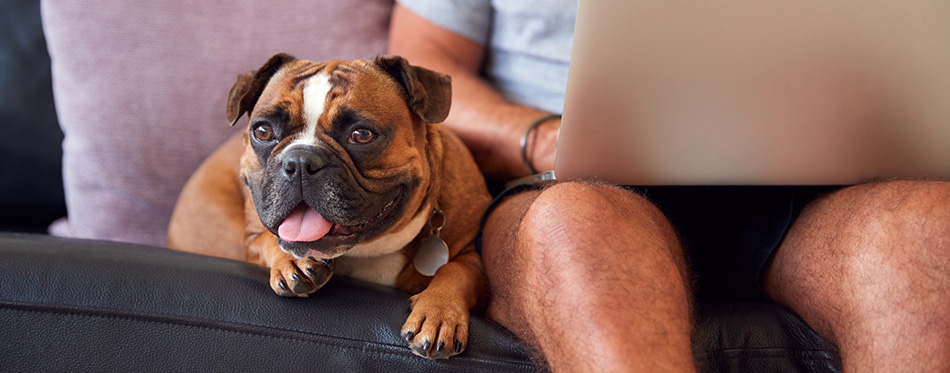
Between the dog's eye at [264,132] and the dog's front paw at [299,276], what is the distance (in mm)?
252

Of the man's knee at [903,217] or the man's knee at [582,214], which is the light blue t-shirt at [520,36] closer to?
the man's knee at [582,214]

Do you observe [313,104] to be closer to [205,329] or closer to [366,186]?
[366,186]

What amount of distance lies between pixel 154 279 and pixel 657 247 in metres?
0.87

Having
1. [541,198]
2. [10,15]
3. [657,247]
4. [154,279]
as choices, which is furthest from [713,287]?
[10,15]

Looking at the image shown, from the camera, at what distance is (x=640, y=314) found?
973mm

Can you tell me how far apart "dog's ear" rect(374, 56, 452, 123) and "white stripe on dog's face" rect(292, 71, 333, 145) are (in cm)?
16

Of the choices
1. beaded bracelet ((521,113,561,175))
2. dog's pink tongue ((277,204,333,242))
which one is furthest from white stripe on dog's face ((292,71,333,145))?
beaded bracelet ((521,113,561,175))

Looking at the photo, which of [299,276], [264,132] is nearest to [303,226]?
[299,276]

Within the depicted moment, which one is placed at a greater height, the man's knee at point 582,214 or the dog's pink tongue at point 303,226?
the man's knee at point 582,214

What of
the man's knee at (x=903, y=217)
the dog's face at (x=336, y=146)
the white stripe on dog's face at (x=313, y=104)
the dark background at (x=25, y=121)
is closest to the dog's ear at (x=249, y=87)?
the dog's face at (x=336, y=146)

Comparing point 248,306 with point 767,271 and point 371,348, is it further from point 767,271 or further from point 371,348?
point 767,271

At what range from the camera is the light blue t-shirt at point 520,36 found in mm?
1874

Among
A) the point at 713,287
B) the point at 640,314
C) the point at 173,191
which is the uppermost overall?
the point at 640,314

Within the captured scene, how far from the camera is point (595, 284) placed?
991 millimetres
